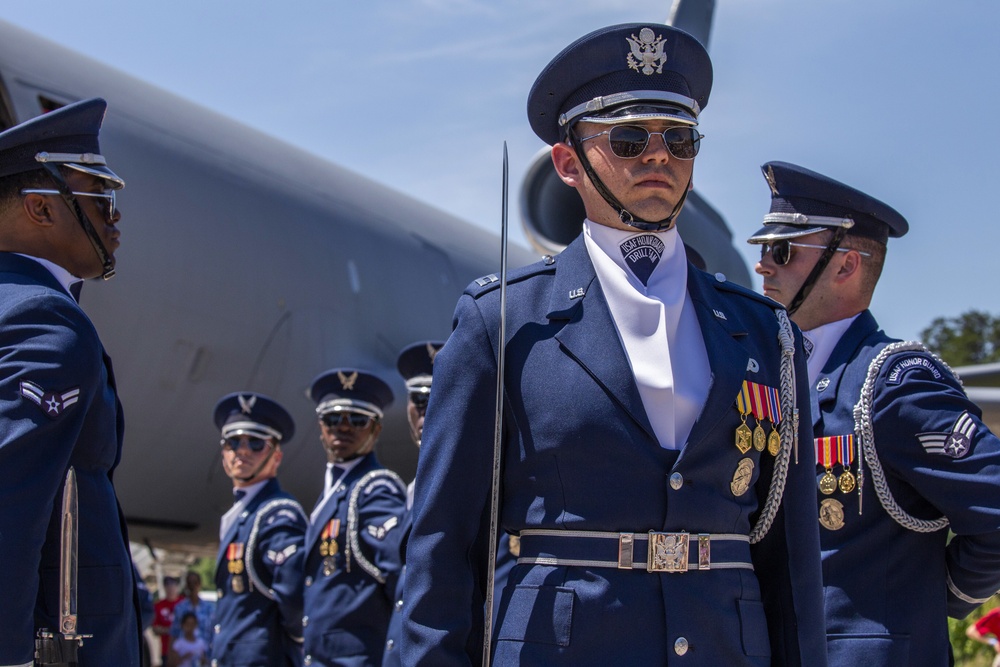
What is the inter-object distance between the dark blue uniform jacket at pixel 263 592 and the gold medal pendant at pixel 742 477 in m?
3.79

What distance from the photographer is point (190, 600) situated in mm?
11836

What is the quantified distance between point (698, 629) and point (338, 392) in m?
4.42

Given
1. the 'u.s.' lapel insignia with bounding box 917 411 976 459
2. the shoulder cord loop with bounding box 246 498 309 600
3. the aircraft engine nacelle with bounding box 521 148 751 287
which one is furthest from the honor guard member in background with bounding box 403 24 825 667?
the aircraft engine nacelle with bounding box 521 148 751 287

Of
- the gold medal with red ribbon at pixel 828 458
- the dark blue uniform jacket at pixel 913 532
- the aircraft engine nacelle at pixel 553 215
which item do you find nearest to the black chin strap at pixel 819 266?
the dark blue uniform jacket at pixel 913 532

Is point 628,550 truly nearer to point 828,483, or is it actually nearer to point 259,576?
point 828,483

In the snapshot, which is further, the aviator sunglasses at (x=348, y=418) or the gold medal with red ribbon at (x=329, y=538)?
the aviator sunglasses at (x=348, y=418)

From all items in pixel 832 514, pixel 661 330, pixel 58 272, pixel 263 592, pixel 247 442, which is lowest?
pixel 263 592

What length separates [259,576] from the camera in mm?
5523

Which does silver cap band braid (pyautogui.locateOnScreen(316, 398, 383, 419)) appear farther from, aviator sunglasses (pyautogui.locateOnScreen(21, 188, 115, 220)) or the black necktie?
the black necktie

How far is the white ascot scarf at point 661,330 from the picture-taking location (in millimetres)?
1905

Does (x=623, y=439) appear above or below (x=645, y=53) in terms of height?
below

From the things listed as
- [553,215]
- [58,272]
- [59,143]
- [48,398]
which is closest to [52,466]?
[48,398]

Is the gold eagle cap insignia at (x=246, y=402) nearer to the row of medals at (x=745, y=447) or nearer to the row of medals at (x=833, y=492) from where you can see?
the row of medals at (x=833, y=492)

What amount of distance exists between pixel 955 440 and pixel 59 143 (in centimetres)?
228
